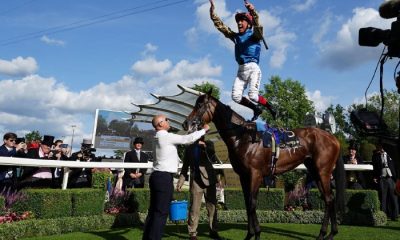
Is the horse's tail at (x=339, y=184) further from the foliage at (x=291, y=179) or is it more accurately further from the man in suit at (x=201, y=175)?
the foliage at (x=291, y=179)

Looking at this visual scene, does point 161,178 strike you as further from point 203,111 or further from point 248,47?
point 248,47

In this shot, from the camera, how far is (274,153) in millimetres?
8219

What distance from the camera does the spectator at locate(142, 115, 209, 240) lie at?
631cm

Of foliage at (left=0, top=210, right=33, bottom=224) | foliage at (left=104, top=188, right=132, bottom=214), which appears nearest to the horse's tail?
foliage at (left=104, top=188, right=132, bottom=214)

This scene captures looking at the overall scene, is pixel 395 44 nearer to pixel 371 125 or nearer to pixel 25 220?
pixel 371 125

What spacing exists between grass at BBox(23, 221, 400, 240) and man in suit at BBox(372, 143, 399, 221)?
6.57ft

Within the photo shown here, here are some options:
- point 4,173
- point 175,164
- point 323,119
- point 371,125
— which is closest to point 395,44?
point 371,125

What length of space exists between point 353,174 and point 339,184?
5170 mm

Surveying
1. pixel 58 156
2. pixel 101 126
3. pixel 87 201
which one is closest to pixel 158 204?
pixel 87 201

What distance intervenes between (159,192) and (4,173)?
4571 mm

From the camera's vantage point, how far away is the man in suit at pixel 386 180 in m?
12.5

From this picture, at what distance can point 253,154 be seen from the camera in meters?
7.82

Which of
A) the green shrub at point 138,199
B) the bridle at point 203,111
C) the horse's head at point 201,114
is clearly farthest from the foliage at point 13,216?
the bridle at point 203,111

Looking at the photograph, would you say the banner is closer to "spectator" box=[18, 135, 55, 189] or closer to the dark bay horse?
"spectator" box=[18, 135, 55, 189]
